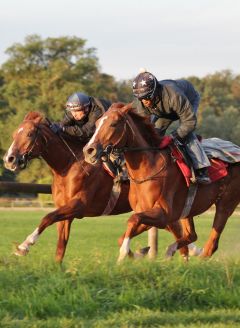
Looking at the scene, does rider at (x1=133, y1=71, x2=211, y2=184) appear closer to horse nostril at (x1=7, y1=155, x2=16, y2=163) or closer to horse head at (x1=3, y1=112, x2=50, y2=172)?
horse head at (x1=3, y1=112, x2=50, y2=172)

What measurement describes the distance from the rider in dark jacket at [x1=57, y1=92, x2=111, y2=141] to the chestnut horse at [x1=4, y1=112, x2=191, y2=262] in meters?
0.14

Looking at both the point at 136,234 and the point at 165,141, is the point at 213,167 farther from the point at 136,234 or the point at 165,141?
the point at 136,234

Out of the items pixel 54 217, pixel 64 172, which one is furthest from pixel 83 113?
pixel 54 217

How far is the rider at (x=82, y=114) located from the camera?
11.6 meters

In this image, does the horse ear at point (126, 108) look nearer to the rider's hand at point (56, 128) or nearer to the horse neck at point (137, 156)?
the horse neck at point (137, 156)

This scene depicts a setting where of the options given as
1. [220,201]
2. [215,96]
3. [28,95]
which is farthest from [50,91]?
[220,201]

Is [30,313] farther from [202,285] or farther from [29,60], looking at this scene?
[29,60]

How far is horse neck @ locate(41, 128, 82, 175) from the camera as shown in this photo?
11539 millimetres

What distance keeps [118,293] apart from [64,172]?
374 cm

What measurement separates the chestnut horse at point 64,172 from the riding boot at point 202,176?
867 mm

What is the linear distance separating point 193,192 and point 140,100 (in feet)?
4.30

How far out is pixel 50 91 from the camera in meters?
71.3

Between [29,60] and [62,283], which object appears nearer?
[62,283]

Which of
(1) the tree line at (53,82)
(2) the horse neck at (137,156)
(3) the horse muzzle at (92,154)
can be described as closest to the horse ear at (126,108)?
(2) the horse neck at (137,156)
